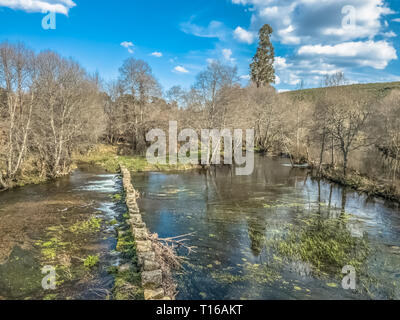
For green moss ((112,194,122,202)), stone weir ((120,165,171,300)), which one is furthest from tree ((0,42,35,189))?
stone weir ((120,165,171,300))

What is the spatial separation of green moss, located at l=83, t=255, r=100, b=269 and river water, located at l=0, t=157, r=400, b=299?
0.16m

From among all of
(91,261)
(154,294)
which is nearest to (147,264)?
(154,294)

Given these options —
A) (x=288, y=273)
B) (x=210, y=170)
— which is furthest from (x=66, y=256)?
(x=210, y=170)

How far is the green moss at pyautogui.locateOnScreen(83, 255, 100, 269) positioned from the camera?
22.8 feet

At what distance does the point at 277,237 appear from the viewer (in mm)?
9547

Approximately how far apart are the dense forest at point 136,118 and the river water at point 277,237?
544 centimetres

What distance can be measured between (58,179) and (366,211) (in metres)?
19.3

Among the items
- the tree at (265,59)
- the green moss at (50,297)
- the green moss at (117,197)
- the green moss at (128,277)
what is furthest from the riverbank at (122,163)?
the tree at (265,59)

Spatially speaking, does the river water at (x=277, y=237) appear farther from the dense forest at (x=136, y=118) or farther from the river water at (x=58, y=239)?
the dense forest at (x=136, y=118)

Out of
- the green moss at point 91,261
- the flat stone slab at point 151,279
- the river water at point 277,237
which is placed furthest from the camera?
the green moss at point 91,261

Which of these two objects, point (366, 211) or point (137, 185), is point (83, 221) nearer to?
point (137, 185)

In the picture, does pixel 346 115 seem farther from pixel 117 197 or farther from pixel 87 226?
pixel 87 226

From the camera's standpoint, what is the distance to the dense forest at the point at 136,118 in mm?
15805

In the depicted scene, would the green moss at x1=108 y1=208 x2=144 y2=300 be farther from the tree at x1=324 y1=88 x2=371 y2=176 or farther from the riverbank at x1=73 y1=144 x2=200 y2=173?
the tree at x1=324 y1=88 x2=371 y2=176
